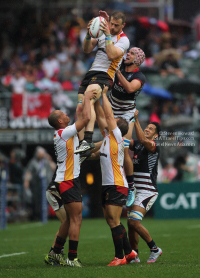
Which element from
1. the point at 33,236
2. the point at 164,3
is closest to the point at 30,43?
the point at 164,3

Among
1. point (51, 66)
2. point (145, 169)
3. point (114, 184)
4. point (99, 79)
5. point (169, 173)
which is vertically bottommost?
point (114, 184)

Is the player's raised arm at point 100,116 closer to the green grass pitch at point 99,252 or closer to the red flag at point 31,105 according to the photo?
the green grass pitch at point 99,252

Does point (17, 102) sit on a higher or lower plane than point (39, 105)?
higher

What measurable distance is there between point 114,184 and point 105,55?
2.33 meters

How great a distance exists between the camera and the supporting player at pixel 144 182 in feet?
32.0

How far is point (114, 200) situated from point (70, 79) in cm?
1388

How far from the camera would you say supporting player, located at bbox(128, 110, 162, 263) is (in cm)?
975

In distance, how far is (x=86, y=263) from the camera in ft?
31.6

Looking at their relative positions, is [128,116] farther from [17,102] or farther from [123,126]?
[17,102]

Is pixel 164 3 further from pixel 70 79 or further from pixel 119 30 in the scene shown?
pixel 119 30

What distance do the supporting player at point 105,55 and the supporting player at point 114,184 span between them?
355 mm

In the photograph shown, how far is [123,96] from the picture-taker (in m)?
10.7

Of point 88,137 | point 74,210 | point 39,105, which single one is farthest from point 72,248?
point 39,105

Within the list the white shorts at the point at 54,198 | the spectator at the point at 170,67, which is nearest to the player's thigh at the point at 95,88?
the white shorts at the point at 54,198
